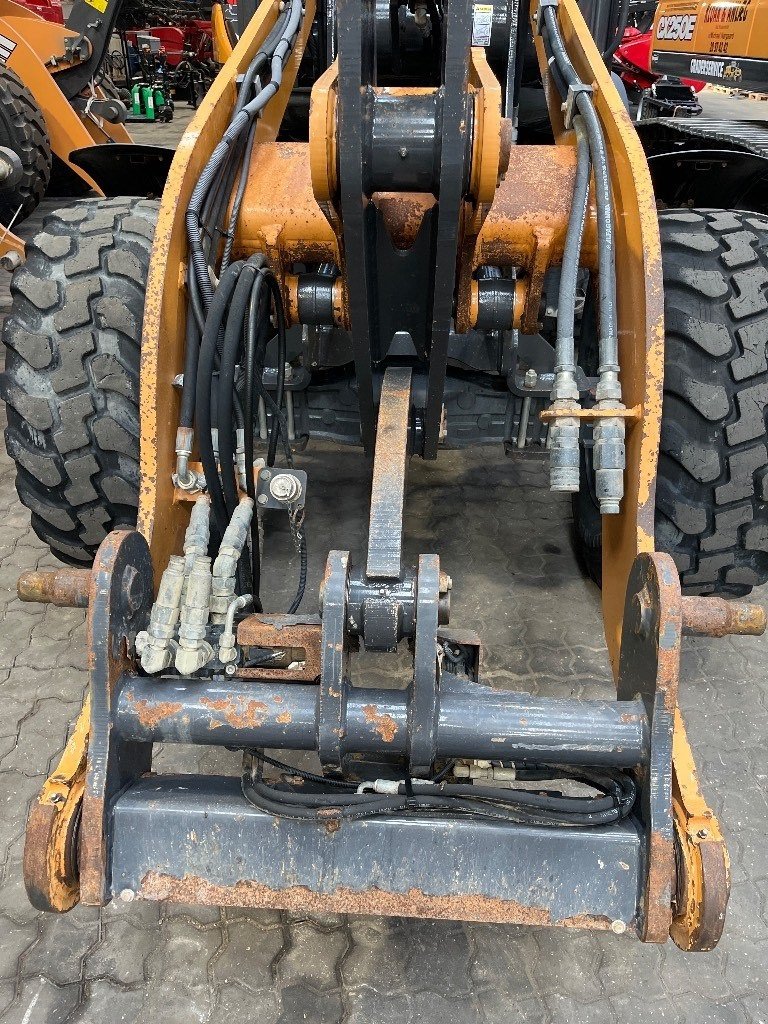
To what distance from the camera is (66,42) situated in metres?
6.23

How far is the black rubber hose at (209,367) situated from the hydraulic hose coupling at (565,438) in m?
0.85

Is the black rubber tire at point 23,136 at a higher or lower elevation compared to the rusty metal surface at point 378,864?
higher

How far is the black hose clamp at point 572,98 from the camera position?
7.26ft

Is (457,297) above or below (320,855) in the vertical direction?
above

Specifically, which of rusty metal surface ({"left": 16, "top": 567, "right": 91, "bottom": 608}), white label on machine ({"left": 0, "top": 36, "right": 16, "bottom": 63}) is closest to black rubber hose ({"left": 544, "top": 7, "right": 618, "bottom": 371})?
rusty metal surface ({"left": 16, "top": 567, "right": 91, "bottom": 608})

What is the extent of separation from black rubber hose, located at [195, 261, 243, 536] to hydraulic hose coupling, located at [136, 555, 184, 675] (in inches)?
13.4

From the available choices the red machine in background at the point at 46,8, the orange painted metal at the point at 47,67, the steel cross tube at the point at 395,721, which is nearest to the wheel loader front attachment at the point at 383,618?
the steel cross tube at the point at 395,721

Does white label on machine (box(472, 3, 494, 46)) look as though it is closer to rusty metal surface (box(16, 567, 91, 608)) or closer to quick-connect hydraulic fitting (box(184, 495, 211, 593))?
quick-connect hydraulic fitting (box(184, 495, 211, 593))

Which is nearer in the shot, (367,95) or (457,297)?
(367,95)

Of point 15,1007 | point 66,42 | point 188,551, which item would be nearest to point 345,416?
point 188,551

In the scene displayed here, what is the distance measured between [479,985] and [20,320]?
92.2 inches

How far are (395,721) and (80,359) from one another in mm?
1614

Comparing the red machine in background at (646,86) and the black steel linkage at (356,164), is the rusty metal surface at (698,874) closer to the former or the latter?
the black steel linkage at (356,164)

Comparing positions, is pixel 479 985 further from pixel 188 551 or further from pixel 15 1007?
pixel 188 551
